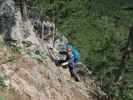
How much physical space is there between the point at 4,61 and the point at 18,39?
101 inches

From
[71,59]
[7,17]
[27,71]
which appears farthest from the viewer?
[71,59]

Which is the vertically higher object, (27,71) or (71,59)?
(27,71)

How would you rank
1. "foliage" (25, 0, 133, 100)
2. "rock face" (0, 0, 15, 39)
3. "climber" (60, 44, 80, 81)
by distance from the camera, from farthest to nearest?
"foliage" (25, 0, 133, 100)
"climber" (60, 44, 80, 81)
"rock face" (0, 0, 15, 39)

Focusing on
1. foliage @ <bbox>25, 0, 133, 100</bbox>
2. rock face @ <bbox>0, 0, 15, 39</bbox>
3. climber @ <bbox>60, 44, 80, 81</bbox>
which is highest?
rock face @ <bbox>0, 0, 15, 39</bbox>

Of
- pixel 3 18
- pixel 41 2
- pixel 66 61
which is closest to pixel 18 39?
pixel 3 18

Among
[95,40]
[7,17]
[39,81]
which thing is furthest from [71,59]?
[95,40]

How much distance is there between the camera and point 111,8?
43562 mm

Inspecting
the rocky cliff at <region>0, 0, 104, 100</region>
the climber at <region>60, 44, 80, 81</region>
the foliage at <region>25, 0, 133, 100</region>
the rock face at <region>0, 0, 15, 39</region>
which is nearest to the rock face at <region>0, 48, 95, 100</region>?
the rocky cliff at <region>0, 0, 104, 100</region>

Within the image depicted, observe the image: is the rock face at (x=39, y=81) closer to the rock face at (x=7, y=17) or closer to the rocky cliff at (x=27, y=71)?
the rocky cliff at (x=27, y=71)

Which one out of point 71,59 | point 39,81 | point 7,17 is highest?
point 7,17

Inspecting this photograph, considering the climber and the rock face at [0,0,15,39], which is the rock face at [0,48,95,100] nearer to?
the climber

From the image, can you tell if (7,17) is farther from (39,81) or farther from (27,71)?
(39,81)

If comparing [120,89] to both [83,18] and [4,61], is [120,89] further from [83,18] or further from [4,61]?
[83,18]

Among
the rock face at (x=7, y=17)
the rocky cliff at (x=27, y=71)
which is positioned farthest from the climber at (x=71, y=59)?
the rock face at (x=7, y=17)
